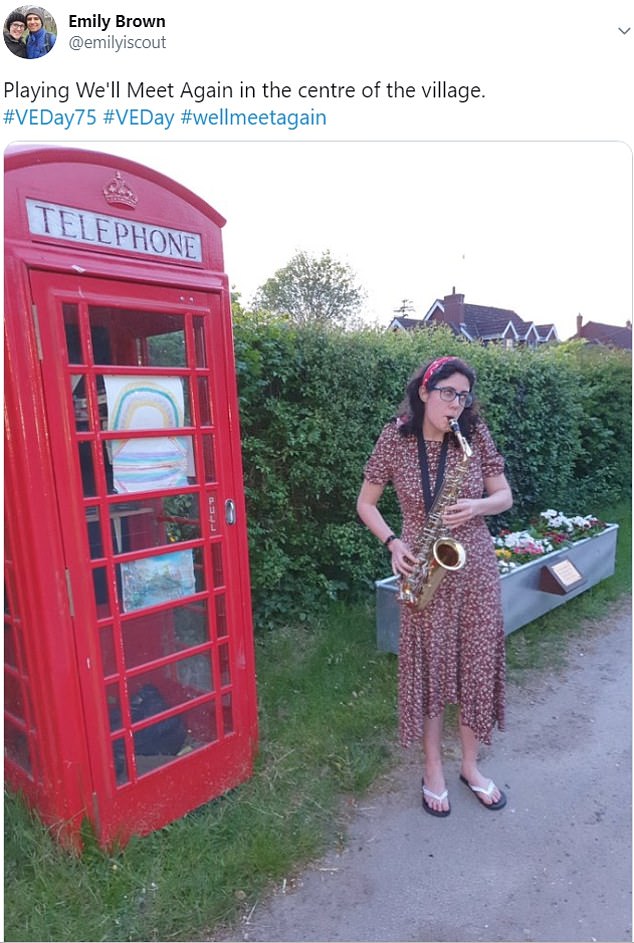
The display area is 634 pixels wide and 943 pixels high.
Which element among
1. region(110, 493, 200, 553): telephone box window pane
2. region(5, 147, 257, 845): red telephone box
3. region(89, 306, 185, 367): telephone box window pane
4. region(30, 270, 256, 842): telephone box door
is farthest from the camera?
region(110, 493, 200, 553): telephone box window pane

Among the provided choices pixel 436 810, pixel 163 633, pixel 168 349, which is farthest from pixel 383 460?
pixel 436 810

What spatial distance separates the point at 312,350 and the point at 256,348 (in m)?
0.48

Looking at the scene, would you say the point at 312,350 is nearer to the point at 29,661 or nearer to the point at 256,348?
the point at 256,348

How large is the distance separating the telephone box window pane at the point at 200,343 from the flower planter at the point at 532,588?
2296 millimetres

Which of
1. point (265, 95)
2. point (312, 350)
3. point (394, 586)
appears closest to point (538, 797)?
point (394, 586)

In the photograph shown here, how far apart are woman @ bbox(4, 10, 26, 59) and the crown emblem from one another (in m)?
0.69

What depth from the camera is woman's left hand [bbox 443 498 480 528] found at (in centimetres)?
256

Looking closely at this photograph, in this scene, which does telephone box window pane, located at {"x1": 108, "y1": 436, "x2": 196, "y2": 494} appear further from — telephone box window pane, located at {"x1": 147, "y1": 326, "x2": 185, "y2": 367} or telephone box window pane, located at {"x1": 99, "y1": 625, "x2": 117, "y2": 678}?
telephone box window pane, located at {"x1": 99, "y1": 625, "x2": 117, "y2": 678}

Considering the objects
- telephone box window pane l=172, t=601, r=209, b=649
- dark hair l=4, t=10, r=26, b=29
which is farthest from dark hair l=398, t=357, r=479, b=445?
dark hair l=4, t=10, r=26, b=29

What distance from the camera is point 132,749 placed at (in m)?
2.57

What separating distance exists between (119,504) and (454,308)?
2803 cm

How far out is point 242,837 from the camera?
2674 millimetres

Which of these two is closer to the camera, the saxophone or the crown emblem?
the crown emblem

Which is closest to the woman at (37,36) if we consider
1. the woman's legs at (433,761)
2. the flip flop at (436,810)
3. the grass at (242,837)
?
the grass at (242,837)
